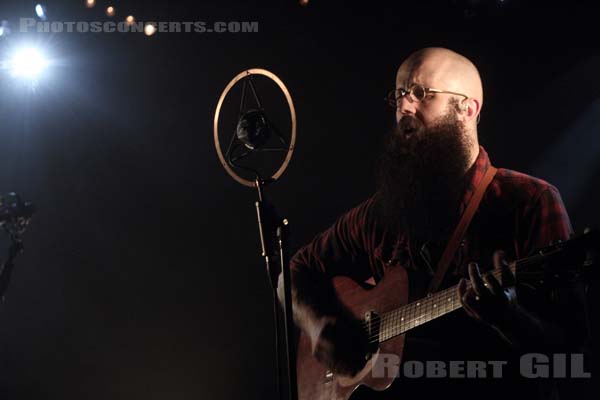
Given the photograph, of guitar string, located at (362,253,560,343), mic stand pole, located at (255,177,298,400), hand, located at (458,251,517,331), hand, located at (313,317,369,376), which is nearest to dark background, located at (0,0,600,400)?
hand, located at (313,317,369,376)

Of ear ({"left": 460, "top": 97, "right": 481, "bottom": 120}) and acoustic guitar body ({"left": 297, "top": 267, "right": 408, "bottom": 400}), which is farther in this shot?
ear ({"left": 460, "top": 97, "right": 481, "bottom": 120})

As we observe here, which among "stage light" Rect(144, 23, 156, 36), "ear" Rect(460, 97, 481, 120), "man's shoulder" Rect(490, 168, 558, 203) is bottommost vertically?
"man's shoulder" Rect(490, 168, 558, 203)

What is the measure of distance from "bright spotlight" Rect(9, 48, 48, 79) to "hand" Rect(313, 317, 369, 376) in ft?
7.74

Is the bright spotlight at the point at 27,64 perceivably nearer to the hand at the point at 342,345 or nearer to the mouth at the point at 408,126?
the mouth at the point at 408,126

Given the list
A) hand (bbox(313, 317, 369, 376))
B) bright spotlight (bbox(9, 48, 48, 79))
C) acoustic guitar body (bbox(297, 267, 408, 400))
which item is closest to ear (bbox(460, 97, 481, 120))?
acoustic guitar body (bbox(297, 267, 408, 400))

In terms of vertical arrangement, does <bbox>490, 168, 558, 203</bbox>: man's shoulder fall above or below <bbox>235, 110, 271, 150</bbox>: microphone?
below

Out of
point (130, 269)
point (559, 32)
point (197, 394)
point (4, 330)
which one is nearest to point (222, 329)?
point (197, 394)

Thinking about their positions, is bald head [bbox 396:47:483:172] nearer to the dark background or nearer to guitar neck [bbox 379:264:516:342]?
the dark background

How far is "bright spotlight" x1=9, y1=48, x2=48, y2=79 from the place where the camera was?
13.5 ft

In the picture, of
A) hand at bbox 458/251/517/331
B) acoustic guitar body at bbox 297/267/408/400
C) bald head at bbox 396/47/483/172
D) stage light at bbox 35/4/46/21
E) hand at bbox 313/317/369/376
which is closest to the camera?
hand at bbox 458/251/517/331

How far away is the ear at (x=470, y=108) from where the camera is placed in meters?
2.97

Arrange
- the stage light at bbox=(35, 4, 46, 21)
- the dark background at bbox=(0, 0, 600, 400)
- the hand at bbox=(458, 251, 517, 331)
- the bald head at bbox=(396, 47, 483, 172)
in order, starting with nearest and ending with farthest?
1. the hand at bbox=(458, 251, 517, 331)
2. the bald head at bbox=(396, 47, 483, 172)
3. the dark background at bbox=(0, 0, 600, 400)
4. the stage light at bbox=(35, 4, 46, 21)

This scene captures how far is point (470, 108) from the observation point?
298cm

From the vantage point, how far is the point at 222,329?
150 inches
